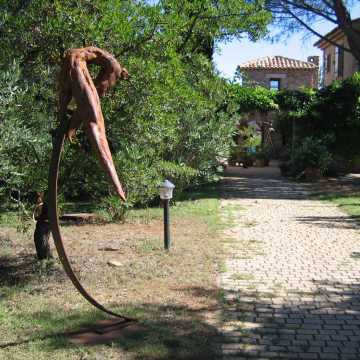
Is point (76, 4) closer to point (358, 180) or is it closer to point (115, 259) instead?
point (115, 259)

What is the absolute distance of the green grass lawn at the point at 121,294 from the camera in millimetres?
4215

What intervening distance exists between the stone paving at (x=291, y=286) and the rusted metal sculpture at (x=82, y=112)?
1.20m

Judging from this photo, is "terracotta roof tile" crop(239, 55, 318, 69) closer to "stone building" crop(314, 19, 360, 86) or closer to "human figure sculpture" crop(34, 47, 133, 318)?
"stone building" crop(314, 19, 360, 86)

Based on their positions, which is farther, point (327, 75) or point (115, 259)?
point (327, 75)

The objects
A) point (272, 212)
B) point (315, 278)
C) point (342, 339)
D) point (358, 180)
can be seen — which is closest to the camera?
point (342, 339)

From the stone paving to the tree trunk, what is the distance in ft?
7.25

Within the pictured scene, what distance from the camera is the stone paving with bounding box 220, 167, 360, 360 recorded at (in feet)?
14.4

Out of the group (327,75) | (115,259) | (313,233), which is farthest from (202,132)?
(327,75)

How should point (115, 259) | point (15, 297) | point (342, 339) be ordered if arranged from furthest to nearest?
point (115, 259) < point (15, 297) < point (342, 339)

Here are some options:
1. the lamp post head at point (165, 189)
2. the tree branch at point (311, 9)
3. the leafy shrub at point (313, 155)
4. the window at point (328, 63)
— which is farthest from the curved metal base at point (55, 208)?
the window at point (328, 63)

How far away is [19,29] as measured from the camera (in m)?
5.53

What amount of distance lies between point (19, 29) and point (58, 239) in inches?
100

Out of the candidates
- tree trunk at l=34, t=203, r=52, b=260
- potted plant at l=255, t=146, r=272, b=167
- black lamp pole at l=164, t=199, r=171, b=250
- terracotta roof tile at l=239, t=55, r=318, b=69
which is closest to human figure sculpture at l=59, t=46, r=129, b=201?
tree trunk at l=34, t=203, r=52, b=260

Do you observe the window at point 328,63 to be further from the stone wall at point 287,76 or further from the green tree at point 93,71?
the green tree at point 93,71
